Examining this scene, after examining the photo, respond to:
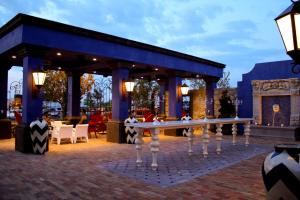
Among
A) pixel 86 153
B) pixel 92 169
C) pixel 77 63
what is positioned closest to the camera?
pixel 92 169

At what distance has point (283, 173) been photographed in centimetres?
289

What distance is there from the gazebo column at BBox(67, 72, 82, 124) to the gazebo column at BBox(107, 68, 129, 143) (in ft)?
11.5

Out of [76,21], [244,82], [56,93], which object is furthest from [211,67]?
[76,21]

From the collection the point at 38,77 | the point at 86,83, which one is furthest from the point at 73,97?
the point at 86,83

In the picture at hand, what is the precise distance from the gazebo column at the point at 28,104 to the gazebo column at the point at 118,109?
3046 millimetres

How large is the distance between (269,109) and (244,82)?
221 centimetres

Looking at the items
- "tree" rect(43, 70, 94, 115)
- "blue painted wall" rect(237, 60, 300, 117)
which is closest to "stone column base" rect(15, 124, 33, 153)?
"blue painted wall" rect(237, 60, 300, 117)

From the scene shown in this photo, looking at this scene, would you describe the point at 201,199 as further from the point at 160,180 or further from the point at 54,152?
the point at 54,152

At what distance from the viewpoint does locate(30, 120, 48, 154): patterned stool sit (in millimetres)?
8312

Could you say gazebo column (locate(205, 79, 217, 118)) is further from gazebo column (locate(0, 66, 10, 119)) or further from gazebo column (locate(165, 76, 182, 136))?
gazebo column (locate(0, 66, 10, 119))

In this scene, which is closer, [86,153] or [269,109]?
[86,153]

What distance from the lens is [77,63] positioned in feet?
42.2

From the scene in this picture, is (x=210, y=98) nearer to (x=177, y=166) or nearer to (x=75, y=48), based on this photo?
(x=75, y=48)

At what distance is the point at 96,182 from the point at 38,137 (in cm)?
387
